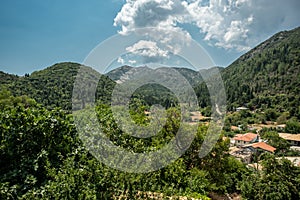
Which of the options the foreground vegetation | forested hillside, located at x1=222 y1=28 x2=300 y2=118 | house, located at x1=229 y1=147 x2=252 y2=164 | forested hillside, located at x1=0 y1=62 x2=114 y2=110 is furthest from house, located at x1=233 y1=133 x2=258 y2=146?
the foreground vegetation

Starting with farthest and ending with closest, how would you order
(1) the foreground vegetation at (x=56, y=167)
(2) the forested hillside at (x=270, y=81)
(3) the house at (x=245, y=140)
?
(2) the forested hillside at (x=270, y=81) → (3) the house at (x=245, y=140) → (1) the foreground vegetation at (x=56, y=167)

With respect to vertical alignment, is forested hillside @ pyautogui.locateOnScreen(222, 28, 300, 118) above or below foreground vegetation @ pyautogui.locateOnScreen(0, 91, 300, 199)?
above

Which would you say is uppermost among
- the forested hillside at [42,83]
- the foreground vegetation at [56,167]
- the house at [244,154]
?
the forested hillside at [42,83]

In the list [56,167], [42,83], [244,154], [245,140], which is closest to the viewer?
[56,167]

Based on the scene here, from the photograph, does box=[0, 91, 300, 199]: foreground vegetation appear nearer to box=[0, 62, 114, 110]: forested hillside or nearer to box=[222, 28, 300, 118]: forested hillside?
box=[0, 62, 114, 110]: forested hillside

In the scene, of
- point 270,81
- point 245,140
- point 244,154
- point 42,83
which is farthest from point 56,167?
point 270,81

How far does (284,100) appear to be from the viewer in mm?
53812

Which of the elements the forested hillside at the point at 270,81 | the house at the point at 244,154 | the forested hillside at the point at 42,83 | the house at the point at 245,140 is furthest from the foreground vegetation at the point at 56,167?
the forested hillside at the point at 270,81

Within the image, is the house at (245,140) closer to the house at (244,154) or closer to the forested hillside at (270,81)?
the house at (244,154)

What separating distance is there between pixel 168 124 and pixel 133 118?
2369 millimetres

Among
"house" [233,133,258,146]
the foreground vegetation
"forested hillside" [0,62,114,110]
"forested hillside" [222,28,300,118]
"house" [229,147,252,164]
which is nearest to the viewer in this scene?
the foreground vegetation

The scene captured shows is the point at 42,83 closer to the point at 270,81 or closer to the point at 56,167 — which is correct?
the point at 56,167

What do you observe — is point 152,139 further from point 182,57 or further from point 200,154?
point 200,154

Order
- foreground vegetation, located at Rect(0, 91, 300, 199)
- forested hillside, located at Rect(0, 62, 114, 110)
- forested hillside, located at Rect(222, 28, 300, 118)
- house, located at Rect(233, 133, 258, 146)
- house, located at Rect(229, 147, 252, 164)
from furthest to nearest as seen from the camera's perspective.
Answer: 1. forested hillside, located at Rect(222, 28, 300, 118)
2. house, located at Rect(233, 133, 258, 146)
3. forested hillside, located at Rect(0, 62, 114, 110)
4. house, located at Rect(229, 147, 252, 164)
5. foreground vegetation, located at Rect(0, 91, 300, 199)
